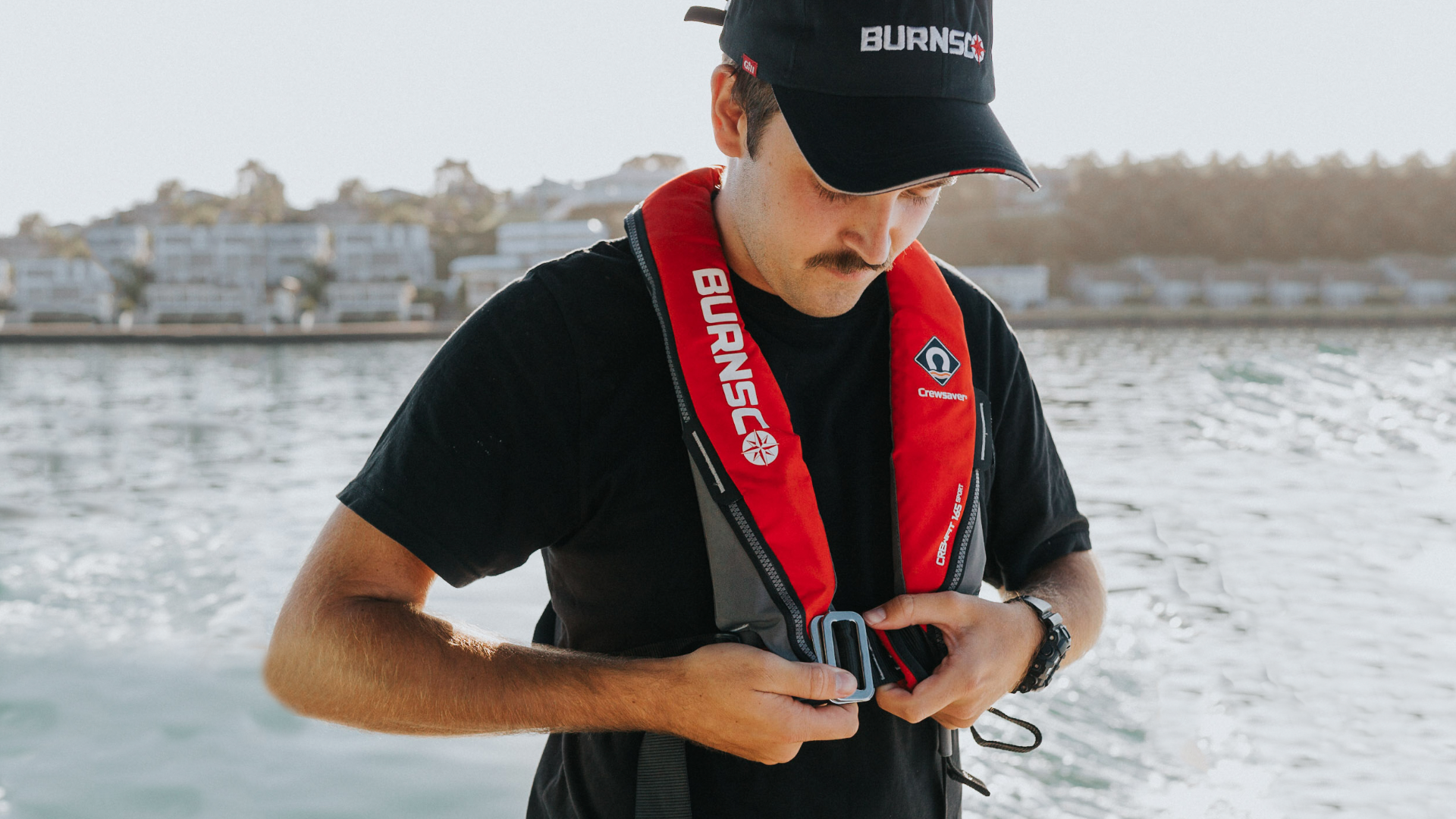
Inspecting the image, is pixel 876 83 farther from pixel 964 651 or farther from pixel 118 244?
pixel 118 244

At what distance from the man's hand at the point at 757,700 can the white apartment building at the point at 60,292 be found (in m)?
61.1

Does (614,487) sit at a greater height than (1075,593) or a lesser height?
greater

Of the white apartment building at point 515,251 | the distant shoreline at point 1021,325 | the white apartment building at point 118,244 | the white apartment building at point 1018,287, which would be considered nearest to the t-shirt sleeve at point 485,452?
the distant shoreline at point 1021,325

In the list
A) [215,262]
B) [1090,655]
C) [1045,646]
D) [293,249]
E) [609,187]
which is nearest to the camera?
[1045,646]

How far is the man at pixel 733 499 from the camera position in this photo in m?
0.94

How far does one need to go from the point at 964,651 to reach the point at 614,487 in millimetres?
379

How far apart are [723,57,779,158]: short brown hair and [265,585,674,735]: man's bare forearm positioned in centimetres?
52

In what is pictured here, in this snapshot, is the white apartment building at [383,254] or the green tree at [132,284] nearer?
the green tree at [132,284]

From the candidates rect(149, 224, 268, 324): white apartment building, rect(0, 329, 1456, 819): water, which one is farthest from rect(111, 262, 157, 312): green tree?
rect(0, 329, 1456, 819): water

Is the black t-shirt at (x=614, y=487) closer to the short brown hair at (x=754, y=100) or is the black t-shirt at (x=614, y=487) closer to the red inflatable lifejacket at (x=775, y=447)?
the red inflatable lifejacket at (x=775, y=447)

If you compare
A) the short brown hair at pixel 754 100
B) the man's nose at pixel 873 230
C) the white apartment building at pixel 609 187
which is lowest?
the man's nose at pixel 873 230

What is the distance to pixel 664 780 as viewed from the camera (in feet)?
3.24

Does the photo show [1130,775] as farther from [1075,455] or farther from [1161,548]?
[1075,455]

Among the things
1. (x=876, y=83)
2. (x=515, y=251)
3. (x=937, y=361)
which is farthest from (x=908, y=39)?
(x=515, y=251)
